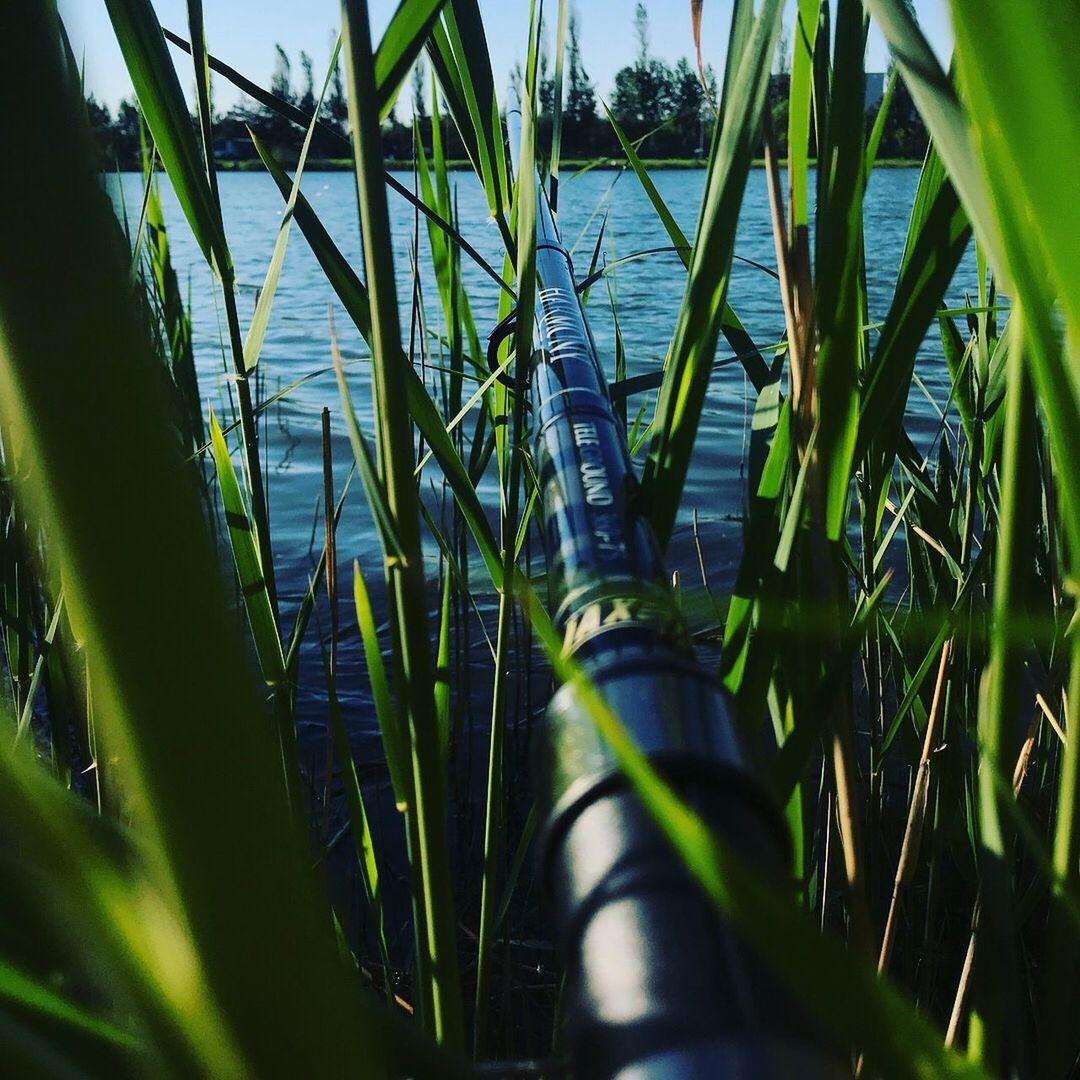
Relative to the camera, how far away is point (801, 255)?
0.33 metres

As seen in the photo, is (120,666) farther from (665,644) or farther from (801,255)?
(801,255)

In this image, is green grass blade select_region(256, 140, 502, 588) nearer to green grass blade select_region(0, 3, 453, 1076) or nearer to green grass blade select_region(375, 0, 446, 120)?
green grass blade select_region(375, 0, 446, 120)

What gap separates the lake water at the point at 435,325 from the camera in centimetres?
247

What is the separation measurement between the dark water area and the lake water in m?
0.01

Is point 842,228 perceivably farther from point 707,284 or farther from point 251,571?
point 251,571

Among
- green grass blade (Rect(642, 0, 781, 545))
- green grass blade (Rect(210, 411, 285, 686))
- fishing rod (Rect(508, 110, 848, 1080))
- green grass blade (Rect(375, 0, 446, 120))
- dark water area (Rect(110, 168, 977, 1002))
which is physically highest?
green grass blade (Rect(375, 0, 446, 120))

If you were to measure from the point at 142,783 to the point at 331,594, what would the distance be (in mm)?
563

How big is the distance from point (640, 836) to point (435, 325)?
8.76ft

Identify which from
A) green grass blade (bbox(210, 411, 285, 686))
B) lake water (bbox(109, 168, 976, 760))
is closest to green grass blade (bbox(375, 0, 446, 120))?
lake water (bbox(109, 168, 976, 760))

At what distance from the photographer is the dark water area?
5.72ft

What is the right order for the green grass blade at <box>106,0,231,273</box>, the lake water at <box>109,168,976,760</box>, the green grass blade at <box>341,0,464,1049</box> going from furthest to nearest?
the lake water at <box>109,168,976,760</box> < the green grass blade at <box>106,0,231,273</box> < the green grass blade at <box>341,0,464,1049</box>

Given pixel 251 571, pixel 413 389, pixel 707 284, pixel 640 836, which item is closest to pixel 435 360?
pixel 251 571

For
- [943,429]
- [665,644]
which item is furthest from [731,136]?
[943,429]

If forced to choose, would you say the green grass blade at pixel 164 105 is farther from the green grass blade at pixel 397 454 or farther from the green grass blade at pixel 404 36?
the green grass blade at pixel 397 454
